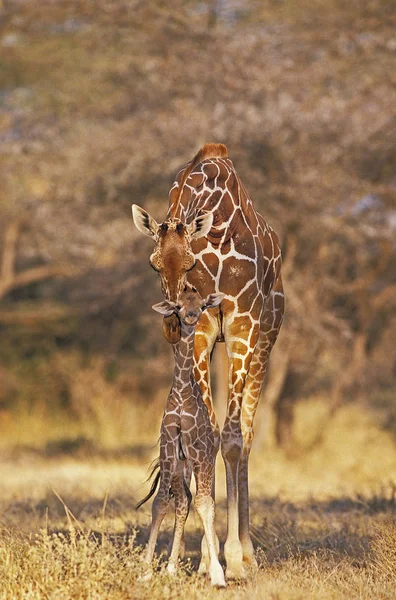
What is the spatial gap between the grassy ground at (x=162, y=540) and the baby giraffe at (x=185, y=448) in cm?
19

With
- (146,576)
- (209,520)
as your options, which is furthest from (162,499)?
(146,576)

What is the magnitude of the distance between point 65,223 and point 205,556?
12545 millimetres

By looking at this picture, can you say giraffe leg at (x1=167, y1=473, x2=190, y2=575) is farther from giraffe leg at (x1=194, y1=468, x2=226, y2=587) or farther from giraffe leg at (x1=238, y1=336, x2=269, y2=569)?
giraffe leg at (x1=238, y1=336, x2=269, y2=569)

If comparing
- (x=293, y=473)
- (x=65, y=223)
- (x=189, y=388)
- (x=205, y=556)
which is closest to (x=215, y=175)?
(x=189, y=388)

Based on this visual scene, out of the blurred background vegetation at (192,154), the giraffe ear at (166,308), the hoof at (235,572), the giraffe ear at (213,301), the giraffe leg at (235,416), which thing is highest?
the blurred background vegetation at (192,154)

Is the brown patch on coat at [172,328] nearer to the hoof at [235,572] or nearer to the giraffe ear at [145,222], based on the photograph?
the giraffe ear at [145,222]

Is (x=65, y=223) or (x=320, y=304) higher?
(x=65, y=223)

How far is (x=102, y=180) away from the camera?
1769 cm

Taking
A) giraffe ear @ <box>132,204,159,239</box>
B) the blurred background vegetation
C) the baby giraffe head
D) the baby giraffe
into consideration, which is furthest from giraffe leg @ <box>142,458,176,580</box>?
the blurred background vegetation

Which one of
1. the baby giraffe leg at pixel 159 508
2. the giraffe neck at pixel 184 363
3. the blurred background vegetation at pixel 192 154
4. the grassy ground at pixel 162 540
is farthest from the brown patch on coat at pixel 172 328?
the blurred background vegetation at pixel 192 154

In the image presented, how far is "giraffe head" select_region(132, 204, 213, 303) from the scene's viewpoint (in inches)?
233

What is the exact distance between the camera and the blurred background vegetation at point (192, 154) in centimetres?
1598

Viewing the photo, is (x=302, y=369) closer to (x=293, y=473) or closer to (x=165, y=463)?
(x=293, y=473)

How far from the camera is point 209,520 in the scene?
615 centimetres
